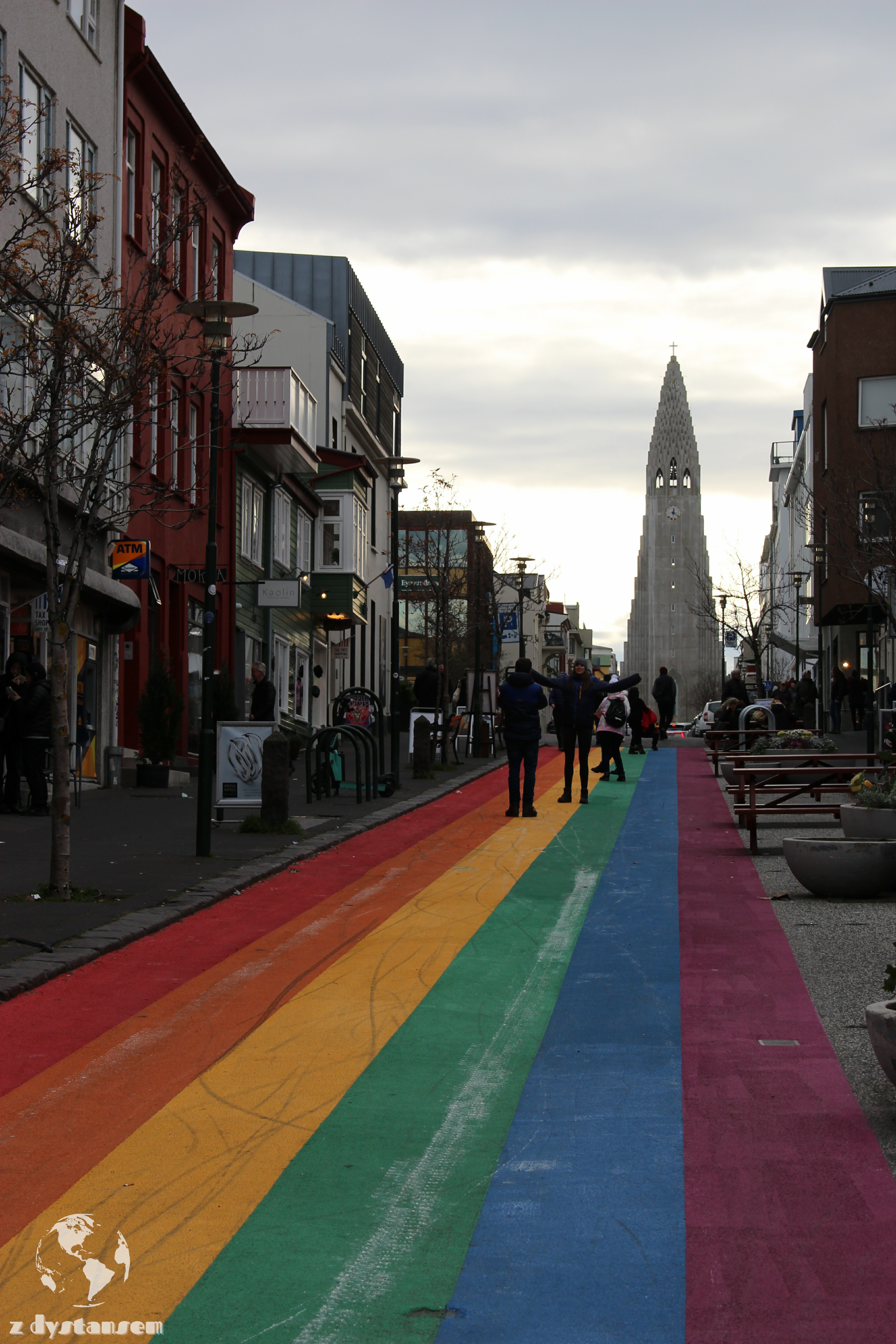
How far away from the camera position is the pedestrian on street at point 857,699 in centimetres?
4153

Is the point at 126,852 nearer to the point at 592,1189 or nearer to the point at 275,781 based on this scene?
the point at 275,781

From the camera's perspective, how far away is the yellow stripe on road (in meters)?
4.57

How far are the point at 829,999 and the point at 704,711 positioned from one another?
200 ft

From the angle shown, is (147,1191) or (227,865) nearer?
(147,1191)

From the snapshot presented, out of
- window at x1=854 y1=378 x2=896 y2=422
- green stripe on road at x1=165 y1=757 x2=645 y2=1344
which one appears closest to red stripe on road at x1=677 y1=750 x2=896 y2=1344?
green stripe on road at x1=165 y1=757 x2=645 y2=1344

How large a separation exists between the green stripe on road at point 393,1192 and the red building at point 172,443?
15340 mm

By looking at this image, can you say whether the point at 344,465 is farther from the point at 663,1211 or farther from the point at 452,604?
the point at 663,1211

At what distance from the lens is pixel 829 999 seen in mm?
8141

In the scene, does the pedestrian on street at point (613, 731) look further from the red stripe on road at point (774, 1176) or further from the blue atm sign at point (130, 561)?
the red stripe on road at point (774, 1176)

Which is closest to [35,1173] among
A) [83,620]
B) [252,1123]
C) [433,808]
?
[252,1123]

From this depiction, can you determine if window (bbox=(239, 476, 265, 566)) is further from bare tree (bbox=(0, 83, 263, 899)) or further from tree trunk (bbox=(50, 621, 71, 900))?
tree trunk (bbox=(50, 621, 71, 900))

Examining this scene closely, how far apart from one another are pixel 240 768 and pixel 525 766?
3.67 m

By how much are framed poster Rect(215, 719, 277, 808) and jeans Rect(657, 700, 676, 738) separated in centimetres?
2150

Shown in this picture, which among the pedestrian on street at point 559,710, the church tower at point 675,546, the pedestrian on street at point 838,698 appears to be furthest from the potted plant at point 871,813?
the church tower at point 675,546
